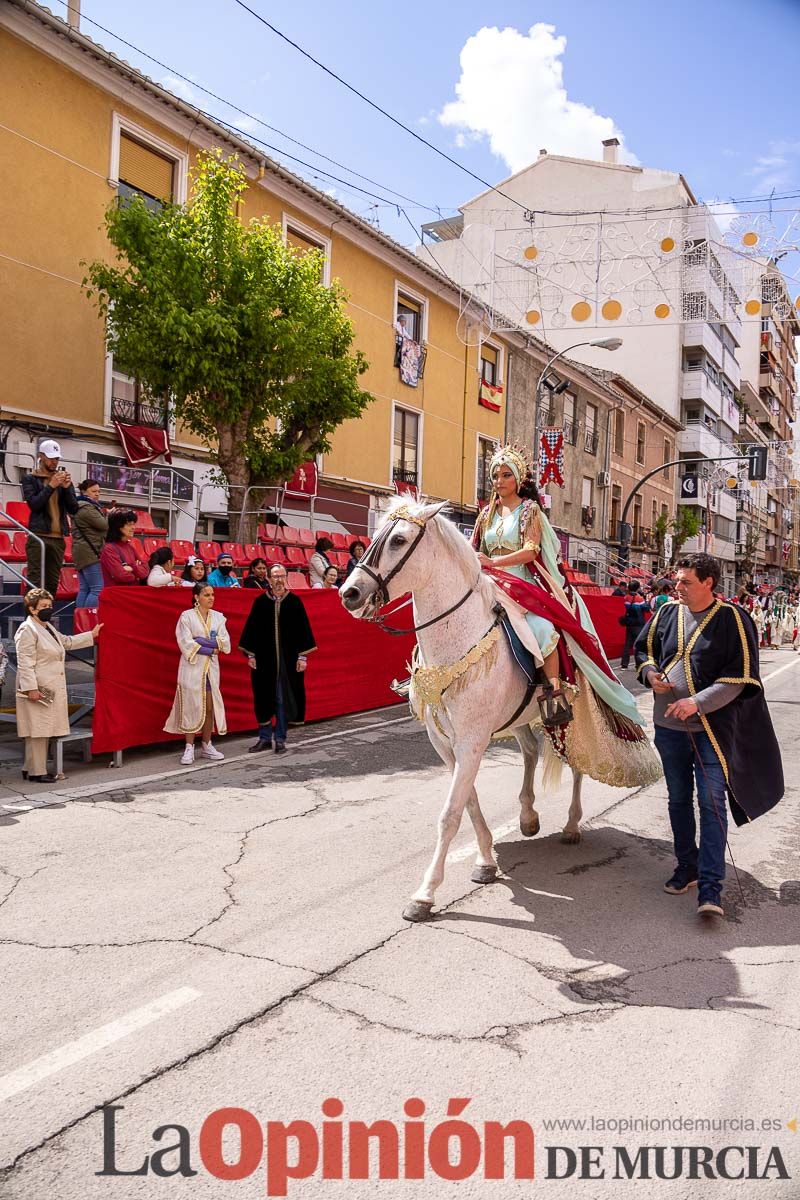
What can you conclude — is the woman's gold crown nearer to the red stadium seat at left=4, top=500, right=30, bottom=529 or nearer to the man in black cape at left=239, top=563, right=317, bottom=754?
the man in black cape at left=239, top=563, right=317, bottom=754

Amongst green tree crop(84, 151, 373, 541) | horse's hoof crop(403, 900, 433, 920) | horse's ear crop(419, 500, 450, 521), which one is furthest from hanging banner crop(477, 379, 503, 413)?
horse's hoof crop(403, 900, 433, 920)

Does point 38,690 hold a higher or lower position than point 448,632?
lower

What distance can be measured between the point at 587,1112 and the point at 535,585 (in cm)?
324

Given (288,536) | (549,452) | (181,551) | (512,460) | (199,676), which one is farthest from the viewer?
(549,452)

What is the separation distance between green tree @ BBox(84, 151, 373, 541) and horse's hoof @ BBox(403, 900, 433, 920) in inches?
432

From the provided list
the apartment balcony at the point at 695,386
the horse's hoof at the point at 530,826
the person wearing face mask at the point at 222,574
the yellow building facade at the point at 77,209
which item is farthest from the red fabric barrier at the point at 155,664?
the apartment balcony at the point at 695,386

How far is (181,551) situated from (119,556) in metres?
4.04

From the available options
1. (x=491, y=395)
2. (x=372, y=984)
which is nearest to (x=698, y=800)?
(x=372, y=984)

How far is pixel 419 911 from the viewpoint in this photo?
454 centimetres

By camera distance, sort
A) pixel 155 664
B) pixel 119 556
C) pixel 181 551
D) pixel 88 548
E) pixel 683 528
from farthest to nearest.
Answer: pixel 683 528 → pixel 181 551 → pixel 119 556 → pixel 88 548 → pixel 155 664

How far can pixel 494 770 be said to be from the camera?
8.64 m

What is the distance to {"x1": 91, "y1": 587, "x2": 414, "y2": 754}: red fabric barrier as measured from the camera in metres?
8.27

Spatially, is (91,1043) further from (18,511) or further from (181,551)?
(181,551)

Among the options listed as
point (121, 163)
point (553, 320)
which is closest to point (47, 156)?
point (121, 163)
